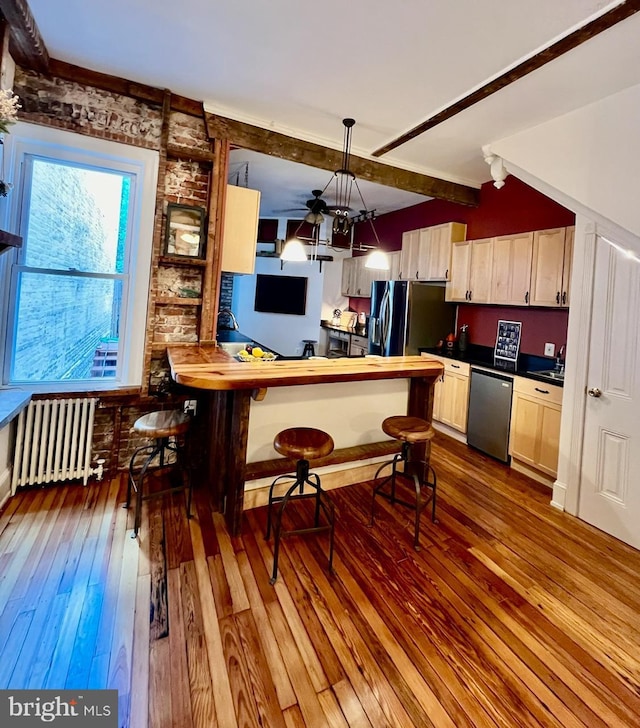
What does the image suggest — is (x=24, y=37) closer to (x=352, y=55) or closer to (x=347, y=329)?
(x=352, y=55)

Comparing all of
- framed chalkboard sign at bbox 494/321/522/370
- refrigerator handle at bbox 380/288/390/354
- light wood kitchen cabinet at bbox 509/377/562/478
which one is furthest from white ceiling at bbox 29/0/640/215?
light wood kitchen cabinet at bbox 509/377/562/478

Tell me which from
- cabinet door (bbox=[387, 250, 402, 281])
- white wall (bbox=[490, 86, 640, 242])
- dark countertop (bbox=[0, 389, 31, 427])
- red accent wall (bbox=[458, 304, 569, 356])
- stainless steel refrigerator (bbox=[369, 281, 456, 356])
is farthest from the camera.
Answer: cabinet door (bbox=[387, 250, 402, 281])

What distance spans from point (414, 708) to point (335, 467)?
1.69 meters

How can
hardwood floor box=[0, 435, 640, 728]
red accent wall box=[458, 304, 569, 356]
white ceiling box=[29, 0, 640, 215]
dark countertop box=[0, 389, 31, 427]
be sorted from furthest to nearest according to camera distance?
red accent wall box=[458, 304, 569, 356]
dark countertop box=[0, 389, 31, 427]
white ceiling box=[29, 0, 640, 215]
hardwood floor box=[0, 435, 640, 728]

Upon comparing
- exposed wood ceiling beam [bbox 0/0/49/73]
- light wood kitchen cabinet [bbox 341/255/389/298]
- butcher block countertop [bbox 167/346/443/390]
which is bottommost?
butcher block countertop [bbox 167/346/443/390]

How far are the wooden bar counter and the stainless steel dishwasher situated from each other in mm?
1096

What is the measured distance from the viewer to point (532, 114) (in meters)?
2.80

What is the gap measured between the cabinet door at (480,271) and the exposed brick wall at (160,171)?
302 cm

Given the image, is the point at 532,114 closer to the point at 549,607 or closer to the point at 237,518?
the point at 549,607

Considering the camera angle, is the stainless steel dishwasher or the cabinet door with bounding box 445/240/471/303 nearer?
the stainless steel dishwasher

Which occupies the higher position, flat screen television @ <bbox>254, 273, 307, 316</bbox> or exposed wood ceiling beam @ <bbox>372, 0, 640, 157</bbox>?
exposed wood ceiling beam @ <bbox>372, 0, 640, 157</bbox>

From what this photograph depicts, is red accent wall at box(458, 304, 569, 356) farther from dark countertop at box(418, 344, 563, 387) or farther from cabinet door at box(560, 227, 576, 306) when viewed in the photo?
cabinet door at box(560, 227, 576, 306)

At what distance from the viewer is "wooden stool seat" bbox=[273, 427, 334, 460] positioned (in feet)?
6.88

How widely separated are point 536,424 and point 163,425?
3.11 m
